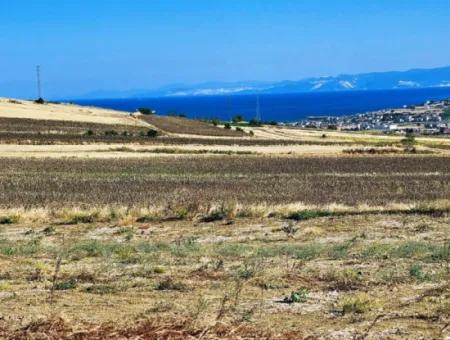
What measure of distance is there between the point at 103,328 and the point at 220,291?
13.9ft

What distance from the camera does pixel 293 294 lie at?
9.28 metres

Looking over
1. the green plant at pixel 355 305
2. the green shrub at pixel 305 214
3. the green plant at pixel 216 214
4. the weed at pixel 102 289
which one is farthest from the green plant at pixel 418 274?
the green plant at pixel 216 214

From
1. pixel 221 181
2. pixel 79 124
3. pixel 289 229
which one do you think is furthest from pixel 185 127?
pixel 289 229

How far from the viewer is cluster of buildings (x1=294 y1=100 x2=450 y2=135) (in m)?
134

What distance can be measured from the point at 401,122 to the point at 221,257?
493 ft

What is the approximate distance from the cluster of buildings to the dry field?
91.3m

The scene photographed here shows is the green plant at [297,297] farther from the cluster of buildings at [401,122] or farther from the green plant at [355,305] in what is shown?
the cluster of buildings at [401,122]

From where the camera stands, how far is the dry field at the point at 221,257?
7.77 metres

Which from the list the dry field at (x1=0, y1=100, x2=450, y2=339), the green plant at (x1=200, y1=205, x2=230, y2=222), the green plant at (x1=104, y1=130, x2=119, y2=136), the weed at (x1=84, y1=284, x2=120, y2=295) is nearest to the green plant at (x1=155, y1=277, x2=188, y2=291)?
the dry field at (x1=0, y1=100, x2=450, y2=339)

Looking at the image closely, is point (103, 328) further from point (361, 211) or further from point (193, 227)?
point (361, 211)

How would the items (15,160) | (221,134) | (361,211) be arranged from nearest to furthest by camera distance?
(361,211) → (15,160) → (221,134)

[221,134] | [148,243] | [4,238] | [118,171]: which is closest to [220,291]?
[148,243]

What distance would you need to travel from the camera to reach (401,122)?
158 meters

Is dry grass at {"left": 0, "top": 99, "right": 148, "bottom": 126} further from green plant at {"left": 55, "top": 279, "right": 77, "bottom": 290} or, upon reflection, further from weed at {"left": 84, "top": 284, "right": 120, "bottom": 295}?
weed at {"left": 84, "top": 284, "right": 120, "bottom": 295}
